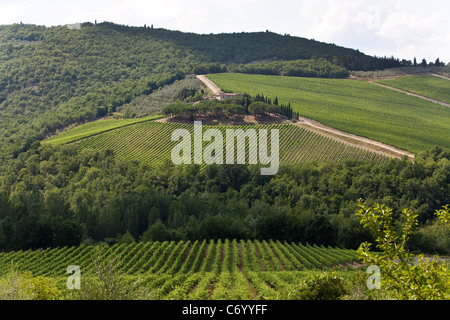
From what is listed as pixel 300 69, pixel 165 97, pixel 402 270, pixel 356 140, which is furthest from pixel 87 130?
pixel 402 270

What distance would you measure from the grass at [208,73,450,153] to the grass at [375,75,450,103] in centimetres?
774

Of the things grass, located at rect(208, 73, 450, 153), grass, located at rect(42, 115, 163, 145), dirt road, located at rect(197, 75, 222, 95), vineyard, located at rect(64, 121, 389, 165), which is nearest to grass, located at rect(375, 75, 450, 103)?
grass, located at rect(208, 73, 450, 153)

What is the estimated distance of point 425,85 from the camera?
167m

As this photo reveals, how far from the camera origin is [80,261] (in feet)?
153

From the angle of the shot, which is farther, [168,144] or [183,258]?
[168,144]

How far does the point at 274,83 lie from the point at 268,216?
110m

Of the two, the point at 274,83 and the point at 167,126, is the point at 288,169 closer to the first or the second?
the point at 167,126

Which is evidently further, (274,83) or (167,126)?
(274,83)

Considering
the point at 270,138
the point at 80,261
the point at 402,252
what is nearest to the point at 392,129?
the point at 270,138

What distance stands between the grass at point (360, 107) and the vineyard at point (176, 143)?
8479 mm

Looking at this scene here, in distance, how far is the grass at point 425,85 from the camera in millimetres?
158375

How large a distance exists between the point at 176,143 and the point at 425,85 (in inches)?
3883

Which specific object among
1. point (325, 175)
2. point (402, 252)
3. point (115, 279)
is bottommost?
point (325, 175)

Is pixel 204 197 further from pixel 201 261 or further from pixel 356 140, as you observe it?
pixel 201 261
